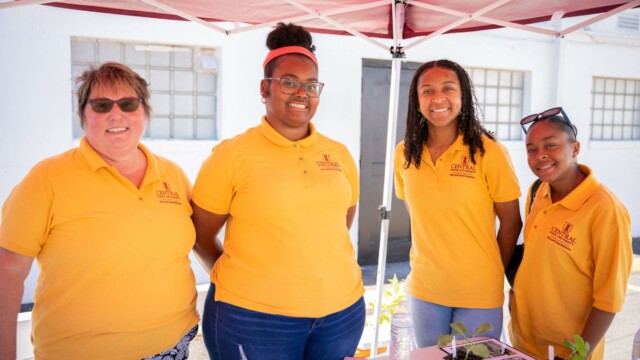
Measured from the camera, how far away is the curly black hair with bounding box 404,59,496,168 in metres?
2.65

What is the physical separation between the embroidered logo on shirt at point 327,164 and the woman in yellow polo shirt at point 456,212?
545mm

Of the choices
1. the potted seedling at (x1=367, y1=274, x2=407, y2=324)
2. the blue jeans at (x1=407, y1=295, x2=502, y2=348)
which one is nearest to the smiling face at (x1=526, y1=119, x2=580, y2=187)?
the blue jeans at (x1=407, y1=295, x2=502, y2=348)

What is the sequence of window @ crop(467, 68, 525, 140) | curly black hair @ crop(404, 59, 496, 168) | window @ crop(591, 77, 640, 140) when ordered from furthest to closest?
window @ crop(591, 77, 640, 140)
window @ crop(467, 68, 525, 140)
curly black hair @ crop(404, 59, 496, 168)

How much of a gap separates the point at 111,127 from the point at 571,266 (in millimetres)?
1967

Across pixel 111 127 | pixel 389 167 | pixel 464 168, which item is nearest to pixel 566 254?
pixel 464 168

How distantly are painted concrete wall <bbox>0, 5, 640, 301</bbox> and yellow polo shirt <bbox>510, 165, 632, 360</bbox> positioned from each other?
435 cm

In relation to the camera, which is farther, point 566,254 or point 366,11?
point 366,11

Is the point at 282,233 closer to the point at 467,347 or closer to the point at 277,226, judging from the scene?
the point at 277,226

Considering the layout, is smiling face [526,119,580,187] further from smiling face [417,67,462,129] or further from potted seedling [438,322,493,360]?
potted seedling [438,322,493,360]

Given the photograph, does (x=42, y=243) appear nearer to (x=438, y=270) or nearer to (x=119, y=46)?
(x=438, y=270)

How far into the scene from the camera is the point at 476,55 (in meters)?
7.64

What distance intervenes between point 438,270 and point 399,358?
2.67ft

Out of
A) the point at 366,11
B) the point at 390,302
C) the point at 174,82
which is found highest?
the point at 366,11

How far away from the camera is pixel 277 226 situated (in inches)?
83.9
